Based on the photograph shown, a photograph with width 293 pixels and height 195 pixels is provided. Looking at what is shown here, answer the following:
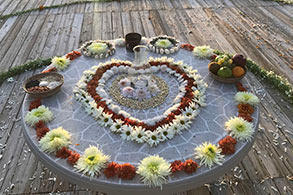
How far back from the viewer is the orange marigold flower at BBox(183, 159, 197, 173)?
2228 millimetres

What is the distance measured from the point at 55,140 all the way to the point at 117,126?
628 mm

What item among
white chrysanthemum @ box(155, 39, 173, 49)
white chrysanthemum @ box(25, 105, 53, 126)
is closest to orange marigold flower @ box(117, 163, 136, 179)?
white chrysanthemum @ box(25, 105, 53, 126)

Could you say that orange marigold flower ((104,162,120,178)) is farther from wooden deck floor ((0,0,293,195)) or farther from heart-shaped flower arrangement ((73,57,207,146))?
wooden deck floor ((0,0,293,195))

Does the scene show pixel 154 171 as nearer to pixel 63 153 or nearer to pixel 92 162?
pixel 92 162

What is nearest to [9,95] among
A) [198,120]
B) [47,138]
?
[47,138]

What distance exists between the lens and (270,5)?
7949 millimetres

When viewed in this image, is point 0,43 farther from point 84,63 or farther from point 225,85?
point 225,85

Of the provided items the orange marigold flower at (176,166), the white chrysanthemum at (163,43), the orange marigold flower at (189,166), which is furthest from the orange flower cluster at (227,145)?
the white chrysanthemum at (163,43)

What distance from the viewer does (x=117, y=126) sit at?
265 cm

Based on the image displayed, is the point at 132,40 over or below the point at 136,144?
over

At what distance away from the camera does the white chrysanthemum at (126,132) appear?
254 cm

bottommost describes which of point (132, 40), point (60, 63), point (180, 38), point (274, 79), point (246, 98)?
point (274, 79)

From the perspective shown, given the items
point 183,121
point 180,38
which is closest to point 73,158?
point 183,121

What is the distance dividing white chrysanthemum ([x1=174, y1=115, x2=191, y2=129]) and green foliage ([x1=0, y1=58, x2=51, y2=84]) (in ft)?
12.2
